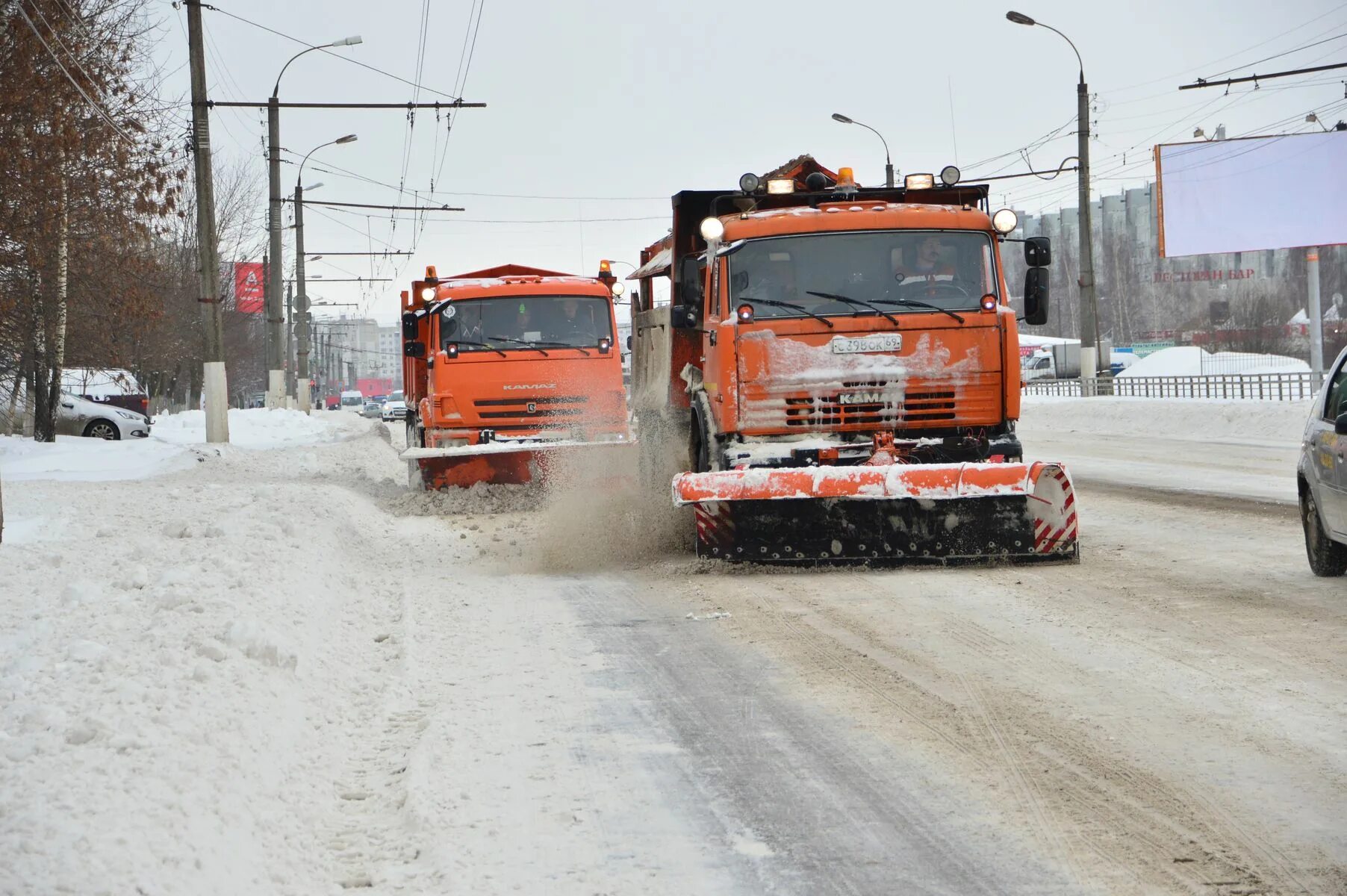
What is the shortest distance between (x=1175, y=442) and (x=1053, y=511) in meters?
16.7

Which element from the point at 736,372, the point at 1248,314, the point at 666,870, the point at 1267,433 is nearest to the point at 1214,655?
the point at 666,870

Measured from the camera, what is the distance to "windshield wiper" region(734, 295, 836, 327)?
10.0 m

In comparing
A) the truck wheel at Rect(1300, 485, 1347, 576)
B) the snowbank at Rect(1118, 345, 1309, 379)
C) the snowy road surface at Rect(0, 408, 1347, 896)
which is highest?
the snowbank at Rect(1118, 345, 1309, 379)

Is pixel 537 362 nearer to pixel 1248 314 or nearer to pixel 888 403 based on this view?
pixel 888 403

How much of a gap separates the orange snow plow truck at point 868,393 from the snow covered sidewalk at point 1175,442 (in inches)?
190

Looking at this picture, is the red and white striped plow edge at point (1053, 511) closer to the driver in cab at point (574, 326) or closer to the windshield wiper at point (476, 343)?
the driver in cab at point (574, 326)

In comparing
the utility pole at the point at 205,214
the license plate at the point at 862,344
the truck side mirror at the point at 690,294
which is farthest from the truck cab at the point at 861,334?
the utility pole at the point at 205,214

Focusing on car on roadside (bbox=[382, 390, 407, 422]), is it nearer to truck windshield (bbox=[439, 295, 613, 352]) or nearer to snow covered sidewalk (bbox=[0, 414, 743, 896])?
truck windshield (bbox=[439, 295, 613, 352])

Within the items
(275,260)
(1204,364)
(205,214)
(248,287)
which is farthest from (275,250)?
(1204,364)

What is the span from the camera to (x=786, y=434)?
10.1 metres

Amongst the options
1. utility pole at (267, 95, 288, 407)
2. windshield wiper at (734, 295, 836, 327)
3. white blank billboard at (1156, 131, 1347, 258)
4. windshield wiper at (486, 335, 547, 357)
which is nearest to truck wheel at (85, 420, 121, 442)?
utility pole at (267, 95, 288, 407)

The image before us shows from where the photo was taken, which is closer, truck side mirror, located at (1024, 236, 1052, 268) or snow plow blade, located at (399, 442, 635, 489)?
truck side mirror, located at (1024, 236, 1052, 268)

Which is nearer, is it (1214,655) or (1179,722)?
(1179,722)

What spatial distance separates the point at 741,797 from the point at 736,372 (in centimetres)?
569
